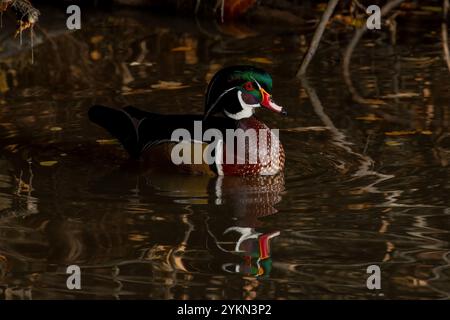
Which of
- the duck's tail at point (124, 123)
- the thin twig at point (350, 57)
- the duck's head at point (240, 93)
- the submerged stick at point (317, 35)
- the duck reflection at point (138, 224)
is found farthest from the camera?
the submerged stick at point (317, 35)

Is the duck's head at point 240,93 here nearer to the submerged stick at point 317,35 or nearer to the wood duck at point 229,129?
the wood duck at point 229,129

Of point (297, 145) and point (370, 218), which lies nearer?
point (370, 218)

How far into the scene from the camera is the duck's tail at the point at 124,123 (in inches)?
386

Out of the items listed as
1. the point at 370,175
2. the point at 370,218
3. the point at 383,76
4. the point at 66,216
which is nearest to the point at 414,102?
the point at 383,76

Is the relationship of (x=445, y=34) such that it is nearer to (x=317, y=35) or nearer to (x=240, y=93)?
(x=317, y=35)

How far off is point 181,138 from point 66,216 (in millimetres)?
1309

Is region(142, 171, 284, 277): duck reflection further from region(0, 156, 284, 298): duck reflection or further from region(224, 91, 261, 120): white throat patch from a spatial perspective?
region(224, 91, 261, 120): white throat patch

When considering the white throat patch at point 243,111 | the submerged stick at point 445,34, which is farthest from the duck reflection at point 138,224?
the submerged stick at point 445,34

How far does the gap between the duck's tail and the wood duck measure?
109 millimetres

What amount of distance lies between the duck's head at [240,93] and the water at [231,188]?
505mm

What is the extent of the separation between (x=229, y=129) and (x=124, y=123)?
970 millimetres

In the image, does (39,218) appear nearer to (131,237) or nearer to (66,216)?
(66,216)

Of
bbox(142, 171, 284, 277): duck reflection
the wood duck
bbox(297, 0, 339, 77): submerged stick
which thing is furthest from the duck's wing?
bbox(297, 0, 339, 77): submerged stick

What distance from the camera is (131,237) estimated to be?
7867 millimetres
